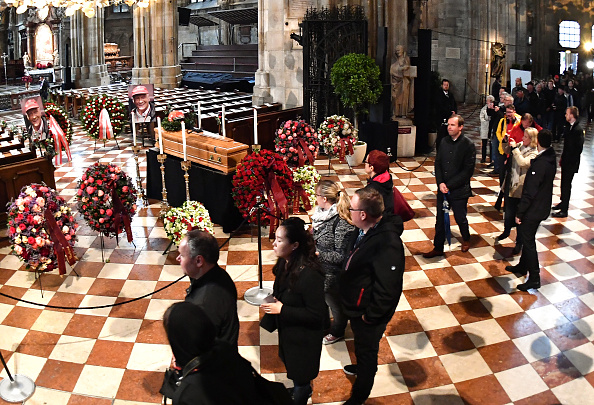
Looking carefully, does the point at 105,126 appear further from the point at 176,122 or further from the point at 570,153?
the point at 570,153

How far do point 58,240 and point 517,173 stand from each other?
4.93 m

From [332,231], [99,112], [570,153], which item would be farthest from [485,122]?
[99,112]

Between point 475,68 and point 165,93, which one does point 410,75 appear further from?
point 475,68

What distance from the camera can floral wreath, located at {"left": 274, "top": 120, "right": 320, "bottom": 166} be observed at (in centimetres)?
960

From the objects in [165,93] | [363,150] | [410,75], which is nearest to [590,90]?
[410,75]

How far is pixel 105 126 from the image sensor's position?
12.2 m

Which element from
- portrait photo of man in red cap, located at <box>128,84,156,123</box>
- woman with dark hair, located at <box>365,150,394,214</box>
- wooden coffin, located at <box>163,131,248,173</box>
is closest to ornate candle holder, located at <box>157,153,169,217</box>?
wooden coffin, located at <box>163,131,248,173</box>

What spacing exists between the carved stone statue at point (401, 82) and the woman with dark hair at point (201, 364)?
1024 cm

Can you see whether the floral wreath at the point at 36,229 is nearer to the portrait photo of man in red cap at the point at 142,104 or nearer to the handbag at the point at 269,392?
the handbag at the point at 269,392

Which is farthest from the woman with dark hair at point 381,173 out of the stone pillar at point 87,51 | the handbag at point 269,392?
the stone pillar at point 87,51

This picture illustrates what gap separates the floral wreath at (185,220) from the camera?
6359mm

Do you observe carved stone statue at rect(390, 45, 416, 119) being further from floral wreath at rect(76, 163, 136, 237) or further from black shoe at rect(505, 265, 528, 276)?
floral wreath at rect(76, 163, 136, 237)

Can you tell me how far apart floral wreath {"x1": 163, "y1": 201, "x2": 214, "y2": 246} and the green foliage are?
5583 millimetres

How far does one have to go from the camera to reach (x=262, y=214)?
696cm
